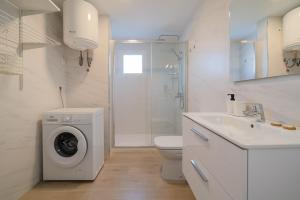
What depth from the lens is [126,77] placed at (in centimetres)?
411

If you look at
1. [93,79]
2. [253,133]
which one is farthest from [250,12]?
[93,79]

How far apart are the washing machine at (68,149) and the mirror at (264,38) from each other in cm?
160

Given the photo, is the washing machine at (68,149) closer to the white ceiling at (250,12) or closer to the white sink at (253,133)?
the white sink at (253,133)

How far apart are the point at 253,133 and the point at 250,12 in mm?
997

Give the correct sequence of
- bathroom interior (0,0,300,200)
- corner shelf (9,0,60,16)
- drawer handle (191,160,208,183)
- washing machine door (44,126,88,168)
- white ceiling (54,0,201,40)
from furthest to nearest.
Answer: white ceiling (54,0,201,40) < washing machine door (44,126,88,168) < corner shelf (9,0,60,16) < drawer handle (191,160,208,183) < bathroom interior (0,0,300,200)

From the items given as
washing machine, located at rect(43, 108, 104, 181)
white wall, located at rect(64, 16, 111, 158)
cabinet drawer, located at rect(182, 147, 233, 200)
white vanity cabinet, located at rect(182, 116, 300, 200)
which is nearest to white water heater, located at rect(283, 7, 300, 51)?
white vanity cabinet, located at rect(182, 116, 300, 200)

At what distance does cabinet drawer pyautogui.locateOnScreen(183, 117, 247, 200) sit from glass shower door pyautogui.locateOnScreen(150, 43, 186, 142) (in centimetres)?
229

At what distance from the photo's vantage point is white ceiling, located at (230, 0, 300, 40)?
1110 millimetres

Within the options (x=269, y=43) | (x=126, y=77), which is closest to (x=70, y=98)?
(x=126, y=77)

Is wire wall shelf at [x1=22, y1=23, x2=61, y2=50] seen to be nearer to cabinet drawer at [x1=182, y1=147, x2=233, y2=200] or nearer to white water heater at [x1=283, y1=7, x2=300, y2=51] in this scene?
cabinet drawer at [x1=182, y1=147, x2=233, y2=200]

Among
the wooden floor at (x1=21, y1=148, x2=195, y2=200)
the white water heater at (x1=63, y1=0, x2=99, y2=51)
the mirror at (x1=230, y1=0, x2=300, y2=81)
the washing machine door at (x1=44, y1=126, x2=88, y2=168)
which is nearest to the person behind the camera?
the mirror at (x1=230, y1=0, x2=300, y2=81)

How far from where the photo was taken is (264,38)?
1255 millimetres

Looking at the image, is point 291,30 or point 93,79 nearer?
point 291,30

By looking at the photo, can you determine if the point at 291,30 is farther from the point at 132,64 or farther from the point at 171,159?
the point at 132,64
